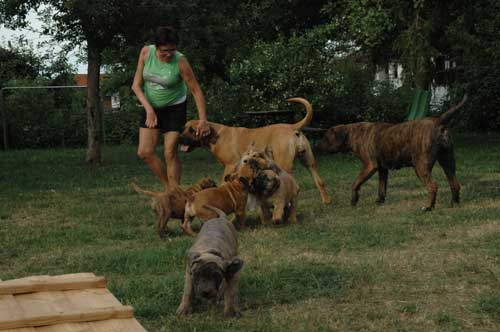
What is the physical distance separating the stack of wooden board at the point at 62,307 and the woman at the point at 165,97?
168 inches

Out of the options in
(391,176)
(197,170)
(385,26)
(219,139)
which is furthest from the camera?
(385,26)

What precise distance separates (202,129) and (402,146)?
2512 mm

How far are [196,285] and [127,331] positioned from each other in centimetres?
80

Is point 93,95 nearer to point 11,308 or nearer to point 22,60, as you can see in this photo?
point 11,308

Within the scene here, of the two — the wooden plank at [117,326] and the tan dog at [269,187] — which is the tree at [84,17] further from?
the wooden plank at [117,326]

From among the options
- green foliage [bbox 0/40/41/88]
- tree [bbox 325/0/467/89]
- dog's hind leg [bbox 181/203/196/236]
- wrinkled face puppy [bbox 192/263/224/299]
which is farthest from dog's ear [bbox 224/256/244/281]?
green foliage [bbox 0/40/41/88]

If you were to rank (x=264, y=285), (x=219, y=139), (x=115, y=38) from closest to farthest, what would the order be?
(x=264, y=285)
(x=219, y=139)
(x=115, y=38)

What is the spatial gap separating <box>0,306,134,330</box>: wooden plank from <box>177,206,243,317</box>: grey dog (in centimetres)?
64

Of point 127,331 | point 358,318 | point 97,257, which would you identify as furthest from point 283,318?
point 97,257

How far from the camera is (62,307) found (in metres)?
4.06

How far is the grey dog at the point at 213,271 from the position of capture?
173 inches

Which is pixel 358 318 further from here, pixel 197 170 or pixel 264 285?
pixel 197 170

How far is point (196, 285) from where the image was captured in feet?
14.5

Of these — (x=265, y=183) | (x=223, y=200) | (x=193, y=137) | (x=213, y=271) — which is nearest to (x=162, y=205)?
(x=223, y=200)
